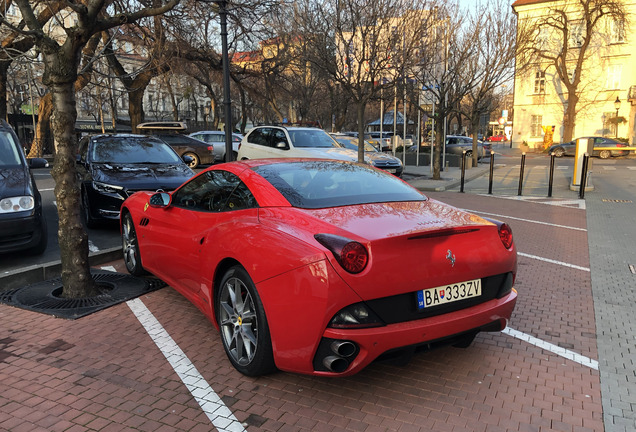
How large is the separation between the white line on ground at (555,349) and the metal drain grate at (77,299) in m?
3.67

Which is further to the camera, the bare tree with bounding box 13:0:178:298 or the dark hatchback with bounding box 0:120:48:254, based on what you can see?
the dark hatchback with bounding box 0:120:48:254

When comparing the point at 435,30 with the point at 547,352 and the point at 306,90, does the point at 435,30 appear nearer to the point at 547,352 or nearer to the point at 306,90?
the point at 306,90

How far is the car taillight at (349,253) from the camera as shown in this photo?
8.74 ft

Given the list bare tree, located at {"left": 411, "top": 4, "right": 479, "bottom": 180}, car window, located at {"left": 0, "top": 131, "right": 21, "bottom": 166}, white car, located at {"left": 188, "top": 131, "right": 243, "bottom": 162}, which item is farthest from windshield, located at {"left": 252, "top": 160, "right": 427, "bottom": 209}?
white car, located at {"left": 188, "top": 131, "right": 243, "bottom": 162}

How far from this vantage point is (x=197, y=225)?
396 cm

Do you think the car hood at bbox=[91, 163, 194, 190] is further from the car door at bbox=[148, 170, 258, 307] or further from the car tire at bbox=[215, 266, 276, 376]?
the car tire at bbox=[215, 266, 276, 376]

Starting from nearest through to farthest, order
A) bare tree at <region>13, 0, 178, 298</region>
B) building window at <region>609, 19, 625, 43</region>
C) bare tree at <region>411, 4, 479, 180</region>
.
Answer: bare tree at <region>13, 0, 178, 298</region>
bare tree at <region>411, 4, 479, 180</region>
building window at <region>609, 19, 625, 43</region>

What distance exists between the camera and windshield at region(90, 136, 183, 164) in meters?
8.57

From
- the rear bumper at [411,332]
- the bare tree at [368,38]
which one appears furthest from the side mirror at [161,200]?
the bare tree at [368,38]

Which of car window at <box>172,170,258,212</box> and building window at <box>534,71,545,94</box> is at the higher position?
building window at <box>534,71,545,94</box>

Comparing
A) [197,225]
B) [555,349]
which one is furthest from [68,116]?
[555,349]

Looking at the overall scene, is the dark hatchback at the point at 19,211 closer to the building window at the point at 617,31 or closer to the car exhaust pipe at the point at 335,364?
the car exhaust pipe at the point at 335,364

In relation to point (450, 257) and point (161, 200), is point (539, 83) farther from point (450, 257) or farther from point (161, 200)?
point (450, 257)

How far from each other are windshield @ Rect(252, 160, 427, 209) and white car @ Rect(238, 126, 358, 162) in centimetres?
847
